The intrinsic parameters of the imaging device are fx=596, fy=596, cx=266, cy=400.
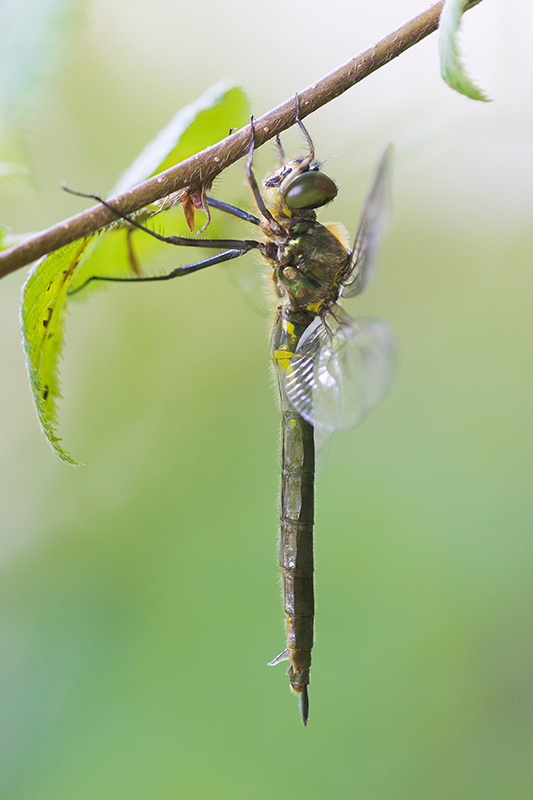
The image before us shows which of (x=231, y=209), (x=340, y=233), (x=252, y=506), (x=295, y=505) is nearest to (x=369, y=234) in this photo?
(x=340, y=233)

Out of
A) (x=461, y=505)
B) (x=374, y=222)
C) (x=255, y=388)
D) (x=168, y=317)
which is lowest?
(x=461, y=505)

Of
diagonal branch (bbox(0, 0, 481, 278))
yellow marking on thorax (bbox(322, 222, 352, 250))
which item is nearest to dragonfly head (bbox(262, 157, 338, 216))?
yellow marking on thorax (bbox(322, 222, 352, 250))

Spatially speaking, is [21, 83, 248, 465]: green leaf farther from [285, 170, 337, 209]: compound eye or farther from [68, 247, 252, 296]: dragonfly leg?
[285, 170, 337, 209]: compound eye

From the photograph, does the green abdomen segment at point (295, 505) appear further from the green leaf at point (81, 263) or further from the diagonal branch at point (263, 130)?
the diagonal branch at point (263, 130)

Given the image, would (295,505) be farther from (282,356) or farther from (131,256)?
(131,256)

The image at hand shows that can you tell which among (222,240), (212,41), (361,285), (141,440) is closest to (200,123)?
(222,240)

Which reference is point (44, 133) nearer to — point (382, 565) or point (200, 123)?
point (200, 123)

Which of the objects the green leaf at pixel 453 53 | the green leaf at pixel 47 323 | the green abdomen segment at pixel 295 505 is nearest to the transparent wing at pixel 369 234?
the green abdomen segment at pixel 295 505
